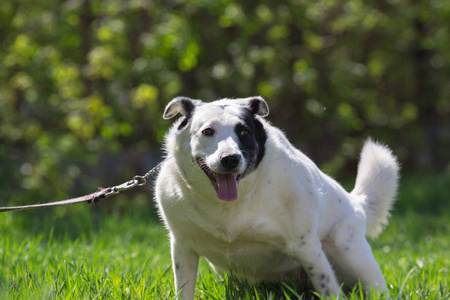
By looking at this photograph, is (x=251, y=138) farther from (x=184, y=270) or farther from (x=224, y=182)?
(x=184, y=270)

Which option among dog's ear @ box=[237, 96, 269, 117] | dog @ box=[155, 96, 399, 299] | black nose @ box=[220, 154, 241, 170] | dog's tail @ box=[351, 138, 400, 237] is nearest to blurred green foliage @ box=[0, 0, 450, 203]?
dog's tail @ box=[351, 138, 400, 237]

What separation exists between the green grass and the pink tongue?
1.76 feet

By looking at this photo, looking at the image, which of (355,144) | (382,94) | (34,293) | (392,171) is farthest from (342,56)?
(34,293)

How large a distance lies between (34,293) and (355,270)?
1.79 metres

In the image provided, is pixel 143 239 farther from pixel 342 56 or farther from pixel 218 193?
pixel 342 56

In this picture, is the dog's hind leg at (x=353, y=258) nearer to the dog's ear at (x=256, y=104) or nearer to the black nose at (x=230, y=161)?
the dog's ear at (x=256, y=104)

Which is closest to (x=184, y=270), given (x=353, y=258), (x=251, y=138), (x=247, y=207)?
(x=247, y=207)

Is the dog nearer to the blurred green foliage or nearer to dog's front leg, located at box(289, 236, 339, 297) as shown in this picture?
dog's front leg, located at box(289, 236, 339, 297)

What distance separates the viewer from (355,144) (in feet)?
34.9

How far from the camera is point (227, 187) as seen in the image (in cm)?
309

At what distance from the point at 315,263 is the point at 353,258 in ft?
1.21

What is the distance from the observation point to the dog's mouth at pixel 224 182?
3059 millimetres

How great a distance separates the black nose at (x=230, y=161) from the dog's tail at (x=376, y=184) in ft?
5.05

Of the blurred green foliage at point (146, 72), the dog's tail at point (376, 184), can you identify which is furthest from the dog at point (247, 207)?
the blurred green foliage at point (146, 72)
